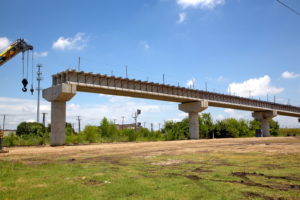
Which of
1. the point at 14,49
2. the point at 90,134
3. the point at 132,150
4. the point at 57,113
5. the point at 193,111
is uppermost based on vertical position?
the point at 14,49

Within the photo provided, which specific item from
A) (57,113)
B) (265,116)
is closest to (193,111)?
(57,113)

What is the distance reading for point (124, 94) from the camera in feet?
120

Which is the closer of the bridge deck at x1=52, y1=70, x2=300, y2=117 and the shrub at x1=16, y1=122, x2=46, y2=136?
the bridge deck at x1=52, y1=70, x2=300, y2=117

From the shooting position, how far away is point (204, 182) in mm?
7383

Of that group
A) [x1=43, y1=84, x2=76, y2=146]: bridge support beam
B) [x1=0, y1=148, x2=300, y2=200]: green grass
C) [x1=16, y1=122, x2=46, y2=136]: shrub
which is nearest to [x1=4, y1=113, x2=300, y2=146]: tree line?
[x1=16, y1=122, x2=46, y2=136]: shrub

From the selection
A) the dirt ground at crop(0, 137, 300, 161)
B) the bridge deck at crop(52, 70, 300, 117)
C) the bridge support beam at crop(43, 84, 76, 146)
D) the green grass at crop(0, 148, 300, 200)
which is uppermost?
the bridge deck at crop(52, 70, 300, 117)

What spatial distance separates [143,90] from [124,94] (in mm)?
2945

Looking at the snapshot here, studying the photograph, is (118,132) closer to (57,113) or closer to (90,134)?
(90,134)

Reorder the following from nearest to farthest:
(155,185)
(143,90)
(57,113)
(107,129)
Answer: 1. (155,185)
2. (57,113)
3. (143,90)
4. (107,129)

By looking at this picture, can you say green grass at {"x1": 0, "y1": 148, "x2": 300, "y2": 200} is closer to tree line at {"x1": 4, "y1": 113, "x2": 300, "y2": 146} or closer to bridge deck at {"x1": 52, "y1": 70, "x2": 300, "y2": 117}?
bridge deck at {"x1": 52, "y1": 70, "x2": 300, "y2": 117}

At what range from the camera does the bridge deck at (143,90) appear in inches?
1203

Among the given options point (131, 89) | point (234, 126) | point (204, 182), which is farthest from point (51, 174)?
point (234, 126)

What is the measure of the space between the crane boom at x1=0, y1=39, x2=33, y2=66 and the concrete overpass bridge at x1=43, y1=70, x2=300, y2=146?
6.91 meters

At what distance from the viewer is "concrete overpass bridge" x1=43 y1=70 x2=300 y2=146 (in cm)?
2948
